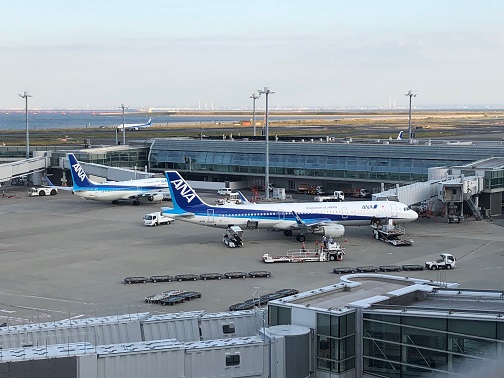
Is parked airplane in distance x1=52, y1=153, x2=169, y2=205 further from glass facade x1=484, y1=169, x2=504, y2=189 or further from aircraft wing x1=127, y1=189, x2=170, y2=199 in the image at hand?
glass facade x1=484, y1=169, x2=504, y2=189

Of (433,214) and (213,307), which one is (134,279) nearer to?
(213,307)

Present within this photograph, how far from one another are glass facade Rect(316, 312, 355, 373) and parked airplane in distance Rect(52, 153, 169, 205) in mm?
70740

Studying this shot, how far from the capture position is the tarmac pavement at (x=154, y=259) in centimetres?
4900

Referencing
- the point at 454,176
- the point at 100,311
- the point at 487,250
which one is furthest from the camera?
the point at 454,176

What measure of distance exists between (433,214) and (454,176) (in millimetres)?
4292

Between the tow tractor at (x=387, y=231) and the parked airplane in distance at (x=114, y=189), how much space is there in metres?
32.0

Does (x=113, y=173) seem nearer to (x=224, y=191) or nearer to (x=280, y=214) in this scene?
(x=224, y=191)

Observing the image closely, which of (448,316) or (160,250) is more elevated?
(448,316)

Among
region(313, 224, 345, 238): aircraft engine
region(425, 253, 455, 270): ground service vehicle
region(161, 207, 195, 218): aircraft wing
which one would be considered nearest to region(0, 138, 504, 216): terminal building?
region(313, 224, 345, 238): aircraft engine

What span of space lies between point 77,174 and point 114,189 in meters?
4.56

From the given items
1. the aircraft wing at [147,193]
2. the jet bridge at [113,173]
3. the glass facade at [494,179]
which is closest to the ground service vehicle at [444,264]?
the glass facade at [494,179]

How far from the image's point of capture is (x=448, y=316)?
66.6ft

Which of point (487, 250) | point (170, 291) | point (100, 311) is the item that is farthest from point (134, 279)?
point (487, 250)

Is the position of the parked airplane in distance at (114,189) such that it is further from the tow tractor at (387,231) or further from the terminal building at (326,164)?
the tow tractor at (387,231)
